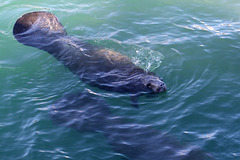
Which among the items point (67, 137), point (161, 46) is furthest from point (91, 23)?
point (67, 137)

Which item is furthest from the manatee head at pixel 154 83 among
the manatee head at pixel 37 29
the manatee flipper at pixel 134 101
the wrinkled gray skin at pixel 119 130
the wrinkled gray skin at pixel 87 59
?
the manatee head at pixel 37 29

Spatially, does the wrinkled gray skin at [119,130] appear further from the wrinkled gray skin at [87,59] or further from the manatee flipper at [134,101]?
the wrinkled gray skin at [87,59]

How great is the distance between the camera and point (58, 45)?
1055 cm

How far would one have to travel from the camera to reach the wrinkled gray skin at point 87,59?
8938 millimetres

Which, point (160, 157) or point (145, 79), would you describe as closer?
point (160, 157)

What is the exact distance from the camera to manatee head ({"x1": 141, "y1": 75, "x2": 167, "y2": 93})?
8.66 m

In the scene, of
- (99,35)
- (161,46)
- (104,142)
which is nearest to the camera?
(104,142)

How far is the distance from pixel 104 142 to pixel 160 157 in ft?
4.69

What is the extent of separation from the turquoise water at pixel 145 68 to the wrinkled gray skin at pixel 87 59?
31cm

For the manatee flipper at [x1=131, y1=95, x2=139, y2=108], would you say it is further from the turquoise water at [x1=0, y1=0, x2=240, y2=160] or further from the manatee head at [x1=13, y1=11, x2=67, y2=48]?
the manatee head at [x1=13, y1=11, x2=67, y2=48]

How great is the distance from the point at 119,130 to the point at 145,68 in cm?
299

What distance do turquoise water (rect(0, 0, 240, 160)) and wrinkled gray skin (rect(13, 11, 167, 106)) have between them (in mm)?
306

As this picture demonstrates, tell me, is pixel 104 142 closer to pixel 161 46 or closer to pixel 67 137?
pixel 67 137

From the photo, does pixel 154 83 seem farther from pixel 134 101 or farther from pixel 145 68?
pixel 145 68
